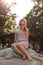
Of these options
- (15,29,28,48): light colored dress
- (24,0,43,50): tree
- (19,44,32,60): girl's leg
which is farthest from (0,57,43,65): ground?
(24,0,43,50): tree

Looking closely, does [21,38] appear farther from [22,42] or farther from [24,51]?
[24,51]

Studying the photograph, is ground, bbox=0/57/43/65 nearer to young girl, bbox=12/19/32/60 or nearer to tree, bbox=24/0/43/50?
young girl, bbox=12/19/32/60

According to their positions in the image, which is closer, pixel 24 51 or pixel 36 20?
pixel 24 51

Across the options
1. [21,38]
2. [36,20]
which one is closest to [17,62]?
[21,38]

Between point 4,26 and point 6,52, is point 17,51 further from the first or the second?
point 4,26

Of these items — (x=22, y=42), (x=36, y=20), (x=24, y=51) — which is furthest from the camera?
(x=36, y=20)

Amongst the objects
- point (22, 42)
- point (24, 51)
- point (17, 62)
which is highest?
point (22, 42)

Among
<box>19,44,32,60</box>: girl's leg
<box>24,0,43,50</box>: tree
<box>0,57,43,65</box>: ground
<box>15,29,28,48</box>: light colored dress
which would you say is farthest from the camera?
<box>24,0,43,50</box>: tree

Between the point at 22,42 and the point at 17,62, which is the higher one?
the point at 22,42

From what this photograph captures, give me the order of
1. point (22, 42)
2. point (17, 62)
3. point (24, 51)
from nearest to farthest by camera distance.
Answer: point (17, 62), point (24, 51), point (22, 42)

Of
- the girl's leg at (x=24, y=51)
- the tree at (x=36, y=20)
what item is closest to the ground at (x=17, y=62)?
the girl's leg at (x=24, y=51)

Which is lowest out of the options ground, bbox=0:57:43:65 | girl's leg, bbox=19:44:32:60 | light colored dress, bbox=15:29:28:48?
ground, bbox=0:57:43:65

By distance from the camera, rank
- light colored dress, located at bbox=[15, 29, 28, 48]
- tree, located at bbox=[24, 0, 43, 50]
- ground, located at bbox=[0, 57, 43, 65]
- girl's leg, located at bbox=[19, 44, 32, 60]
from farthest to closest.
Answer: tree, located at bbox=[24, 0, 43, 50] < light colored dress, located at bbox=[15, 29, 28, 48] < girl's leg, located at bbox=[19, 44, 32, 60] < ground, located at bbox=[0, 57, 43, 65]

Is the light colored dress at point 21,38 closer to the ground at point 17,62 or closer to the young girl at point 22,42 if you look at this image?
the young girl at point 22,42
